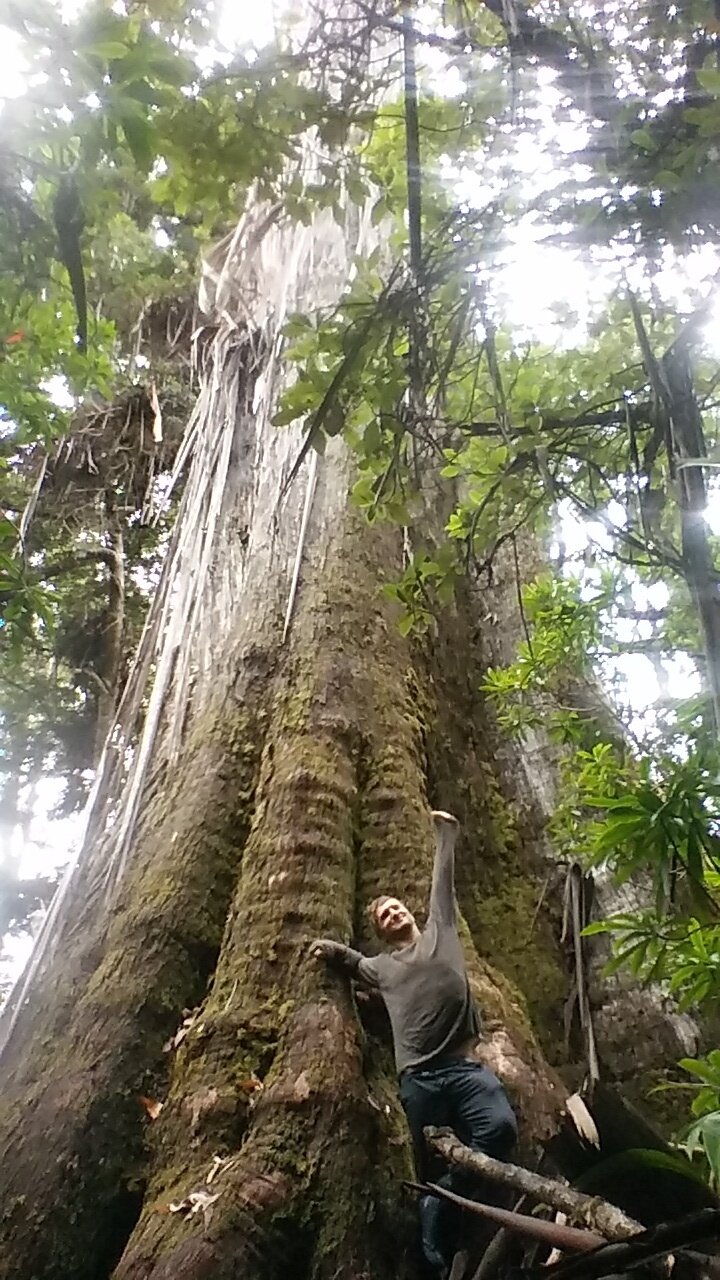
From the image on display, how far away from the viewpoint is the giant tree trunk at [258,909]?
2.55m

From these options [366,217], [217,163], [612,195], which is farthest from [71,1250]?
[366,217]

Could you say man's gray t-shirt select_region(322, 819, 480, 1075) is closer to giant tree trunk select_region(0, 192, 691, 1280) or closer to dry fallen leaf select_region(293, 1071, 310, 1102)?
giant tree trunk select_region(0, 192, 691, 1280)

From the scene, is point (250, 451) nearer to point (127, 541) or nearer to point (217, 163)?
point (127, 541)

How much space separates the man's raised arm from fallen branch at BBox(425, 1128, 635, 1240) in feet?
2.14

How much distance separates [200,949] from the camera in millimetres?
3211

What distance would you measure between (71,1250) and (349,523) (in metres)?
3.34


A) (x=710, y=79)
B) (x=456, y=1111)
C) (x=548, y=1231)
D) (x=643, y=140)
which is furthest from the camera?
(x=456, y=1111)

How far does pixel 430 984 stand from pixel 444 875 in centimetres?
34

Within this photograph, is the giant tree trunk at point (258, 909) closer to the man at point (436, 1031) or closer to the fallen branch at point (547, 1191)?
the man at point (436, 1031)

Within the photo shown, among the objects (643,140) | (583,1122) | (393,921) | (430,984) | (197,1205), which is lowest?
(197,1205)

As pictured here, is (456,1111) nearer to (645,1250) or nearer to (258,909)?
(258,909)

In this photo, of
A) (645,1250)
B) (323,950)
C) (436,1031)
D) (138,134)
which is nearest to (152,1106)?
(323,950)

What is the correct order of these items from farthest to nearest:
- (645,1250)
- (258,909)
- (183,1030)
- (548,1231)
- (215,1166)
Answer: (258,909) < (183,1030) < (215,1166) < (548,1231) < (645,1250)

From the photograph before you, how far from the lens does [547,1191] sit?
1882mm
